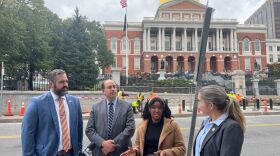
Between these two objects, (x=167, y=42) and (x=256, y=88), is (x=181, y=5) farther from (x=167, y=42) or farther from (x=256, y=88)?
(x=256, y=88)

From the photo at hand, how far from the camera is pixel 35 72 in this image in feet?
100

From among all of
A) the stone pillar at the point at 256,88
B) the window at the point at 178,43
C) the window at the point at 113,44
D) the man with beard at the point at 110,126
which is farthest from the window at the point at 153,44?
the man with beard at the point at 110,126

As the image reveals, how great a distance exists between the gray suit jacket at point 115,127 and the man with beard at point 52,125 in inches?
13.3

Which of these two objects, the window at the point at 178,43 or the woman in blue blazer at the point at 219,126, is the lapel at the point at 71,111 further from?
the window at the point at 178,43

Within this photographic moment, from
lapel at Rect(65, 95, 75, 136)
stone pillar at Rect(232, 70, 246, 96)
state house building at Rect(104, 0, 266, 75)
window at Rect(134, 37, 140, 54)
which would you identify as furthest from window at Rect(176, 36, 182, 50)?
lapel at Rect(65, 95, 75, 136)

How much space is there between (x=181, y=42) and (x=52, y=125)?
7025 cm

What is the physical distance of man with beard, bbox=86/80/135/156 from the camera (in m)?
4.27

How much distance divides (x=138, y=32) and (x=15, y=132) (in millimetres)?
61791

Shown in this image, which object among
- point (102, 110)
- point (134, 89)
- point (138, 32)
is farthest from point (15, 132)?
point (138, 32)

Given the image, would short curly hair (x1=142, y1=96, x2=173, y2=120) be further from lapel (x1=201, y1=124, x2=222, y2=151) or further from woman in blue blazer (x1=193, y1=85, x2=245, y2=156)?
lapel (x1=201, y1=124, x2=222, y2=151)

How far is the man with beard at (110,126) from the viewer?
427 centimetres

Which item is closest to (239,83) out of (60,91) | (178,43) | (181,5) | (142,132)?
(142,132)

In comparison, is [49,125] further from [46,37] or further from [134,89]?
[46,37]

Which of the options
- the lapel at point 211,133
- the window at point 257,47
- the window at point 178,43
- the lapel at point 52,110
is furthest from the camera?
the window at point 257,47
